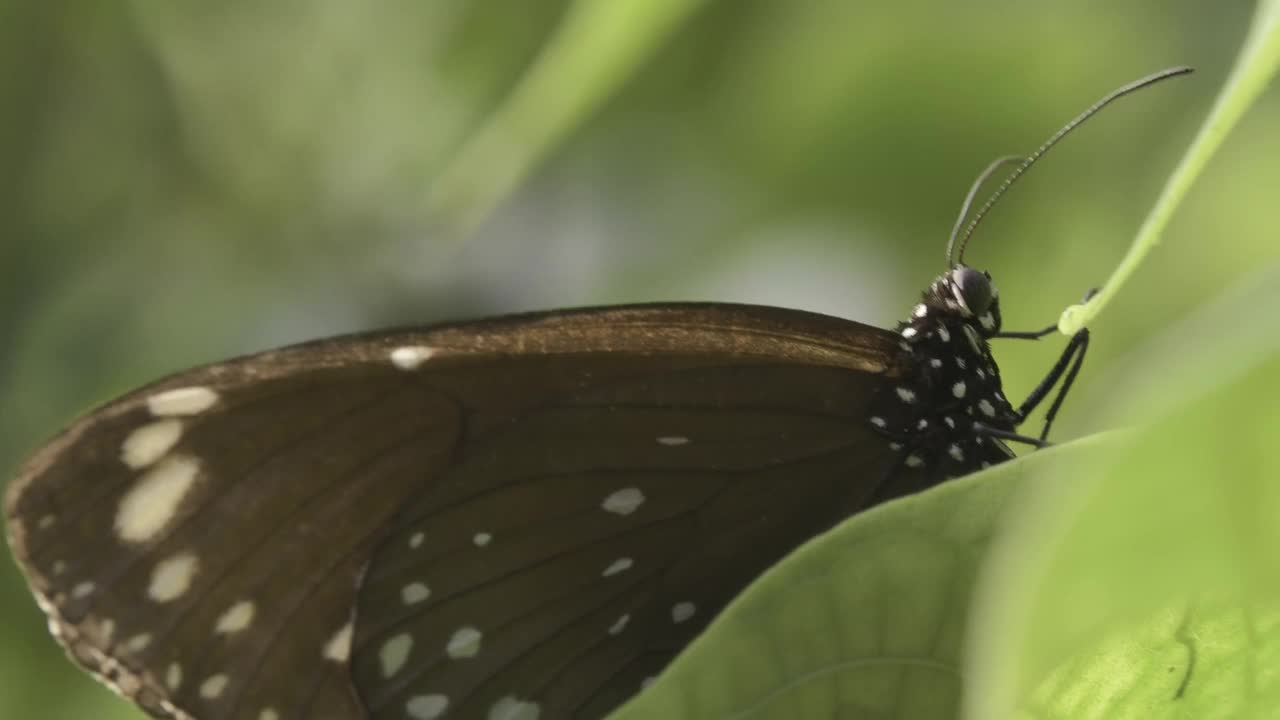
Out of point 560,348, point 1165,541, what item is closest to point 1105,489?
point 1165,541

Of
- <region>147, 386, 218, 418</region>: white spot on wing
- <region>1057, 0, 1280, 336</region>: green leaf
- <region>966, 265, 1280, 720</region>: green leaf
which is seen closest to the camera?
<region>966, 265, 1280, 720</region>: green leaf

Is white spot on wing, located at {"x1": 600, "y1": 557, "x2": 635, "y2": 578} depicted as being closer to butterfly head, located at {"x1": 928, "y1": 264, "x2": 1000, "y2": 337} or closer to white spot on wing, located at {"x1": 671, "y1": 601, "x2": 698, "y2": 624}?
white spot on wing, located at {"x1": 671, "y1": 601, "x2": 698, "y2": 624}

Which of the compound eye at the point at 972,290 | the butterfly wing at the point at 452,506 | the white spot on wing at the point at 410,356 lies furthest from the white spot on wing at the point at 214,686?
the compound eye at the point at 972,290

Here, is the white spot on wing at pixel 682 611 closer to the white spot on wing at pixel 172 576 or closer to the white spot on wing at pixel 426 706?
the white spot on wing at pixel 426 706

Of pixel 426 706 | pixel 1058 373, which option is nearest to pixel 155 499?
pixel 426 706

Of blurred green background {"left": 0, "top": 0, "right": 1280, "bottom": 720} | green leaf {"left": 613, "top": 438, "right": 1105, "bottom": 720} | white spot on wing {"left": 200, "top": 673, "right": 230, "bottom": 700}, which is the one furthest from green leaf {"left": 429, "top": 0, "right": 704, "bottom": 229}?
green leaf {"left": 613, "top": 438, "right": 1105, "bottom": 720}

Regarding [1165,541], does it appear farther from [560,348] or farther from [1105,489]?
[560,348]

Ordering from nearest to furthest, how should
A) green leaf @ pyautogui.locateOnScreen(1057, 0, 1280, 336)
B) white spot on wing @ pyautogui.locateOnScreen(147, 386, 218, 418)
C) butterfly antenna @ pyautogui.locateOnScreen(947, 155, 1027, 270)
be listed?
green leaf @ pyautogui.locateOnScreen(1057, 0, 1280, 336)
white spot on wing @ pyautogui.locateOnScreen(147, 386, 218, 418)
butterfly antenna @ pyautogui.locateOnScreen(947, 155, 1027, 270)
